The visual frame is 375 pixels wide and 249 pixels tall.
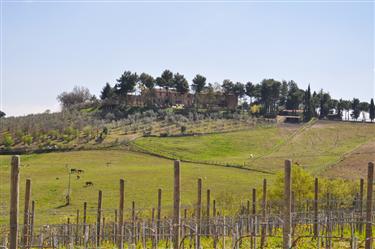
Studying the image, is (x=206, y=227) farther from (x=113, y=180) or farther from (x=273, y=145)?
(x=273, y=145)

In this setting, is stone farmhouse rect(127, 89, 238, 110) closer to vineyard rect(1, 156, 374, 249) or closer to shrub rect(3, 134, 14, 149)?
shrub rect(3, 134, 14, 149)

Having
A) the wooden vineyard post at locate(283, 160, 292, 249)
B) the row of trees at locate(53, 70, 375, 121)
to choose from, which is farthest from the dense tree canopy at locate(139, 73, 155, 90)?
the wooden vineyard post at locate(283, 160, 292, 249)

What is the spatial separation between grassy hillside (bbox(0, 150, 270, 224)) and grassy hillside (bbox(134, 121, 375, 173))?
5.43 m

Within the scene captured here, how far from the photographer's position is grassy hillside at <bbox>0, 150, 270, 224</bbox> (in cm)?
5041

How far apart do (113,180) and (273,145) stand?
30623 millimetres

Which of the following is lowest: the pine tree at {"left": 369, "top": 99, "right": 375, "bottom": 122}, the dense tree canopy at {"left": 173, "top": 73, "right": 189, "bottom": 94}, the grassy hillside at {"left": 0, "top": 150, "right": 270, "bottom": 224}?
the grassy hillside at {"left": 0, "top": 150, "right": 270, "bottom": 224}

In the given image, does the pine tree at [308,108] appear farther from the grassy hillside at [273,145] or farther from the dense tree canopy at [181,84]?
the dense tree canopy at [181,84]

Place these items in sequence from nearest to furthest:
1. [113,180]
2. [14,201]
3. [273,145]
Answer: [14,201] → [113,180] → [273,145]

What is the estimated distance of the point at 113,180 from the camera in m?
60.6

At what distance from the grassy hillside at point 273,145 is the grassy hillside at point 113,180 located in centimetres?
543

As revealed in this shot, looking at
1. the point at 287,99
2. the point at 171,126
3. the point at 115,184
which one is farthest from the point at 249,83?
the point at 115,184

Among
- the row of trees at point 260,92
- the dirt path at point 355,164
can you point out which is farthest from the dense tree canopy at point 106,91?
the dirt path at point 355,164

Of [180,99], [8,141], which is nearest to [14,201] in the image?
[8,141]

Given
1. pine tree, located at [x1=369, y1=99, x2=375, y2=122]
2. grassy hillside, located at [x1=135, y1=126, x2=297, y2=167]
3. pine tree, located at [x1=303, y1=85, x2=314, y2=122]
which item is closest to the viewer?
grassy hillside, located at [x1=135, y1=126, x2=297, y2=167]
